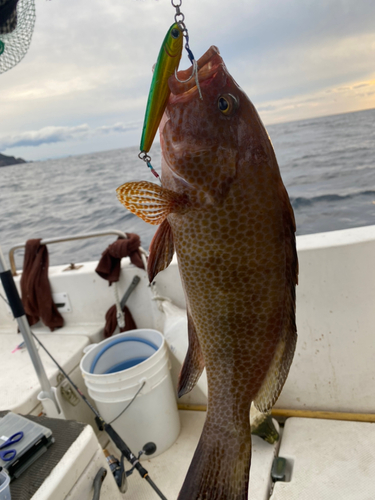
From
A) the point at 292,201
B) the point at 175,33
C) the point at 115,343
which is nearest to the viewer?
the point at 175,33

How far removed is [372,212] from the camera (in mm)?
7992

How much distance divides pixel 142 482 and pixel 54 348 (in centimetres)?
147

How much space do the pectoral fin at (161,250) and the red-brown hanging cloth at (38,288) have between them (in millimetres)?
3082

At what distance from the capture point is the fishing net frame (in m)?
1.62

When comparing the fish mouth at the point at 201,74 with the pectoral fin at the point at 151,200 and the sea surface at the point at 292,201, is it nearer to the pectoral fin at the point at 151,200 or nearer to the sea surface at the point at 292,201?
the pectoral fin at the point at 151,200

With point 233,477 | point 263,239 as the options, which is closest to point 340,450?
point 233,477

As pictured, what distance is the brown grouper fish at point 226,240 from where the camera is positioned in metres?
1.08

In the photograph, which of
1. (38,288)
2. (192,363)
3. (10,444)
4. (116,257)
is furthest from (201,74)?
(38,288)

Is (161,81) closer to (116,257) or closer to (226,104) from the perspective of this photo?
(226,104)

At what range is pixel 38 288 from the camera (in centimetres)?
389

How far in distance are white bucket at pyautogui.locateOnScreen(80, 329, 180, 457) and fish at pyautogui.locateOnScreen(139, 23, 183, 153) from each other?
217cm

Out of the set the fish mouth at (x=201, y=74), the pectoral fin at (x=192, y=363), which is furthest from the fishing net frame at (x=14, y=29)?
the pectoral fin at (x=192, y=363)

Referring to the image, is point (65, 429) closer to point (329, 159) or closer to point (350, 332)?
point (350, 332)

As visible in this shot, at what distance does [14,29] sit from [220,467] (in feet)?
6.86
